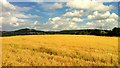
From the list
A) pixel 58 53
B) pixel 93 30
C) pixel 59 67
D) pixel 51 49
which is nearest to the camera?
pixel 59 67

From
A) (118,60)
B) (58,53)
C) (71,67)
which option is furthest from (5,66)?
(118,60)

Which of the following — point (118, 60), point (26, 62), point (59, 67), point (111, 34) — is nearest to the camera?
point (59, 67)

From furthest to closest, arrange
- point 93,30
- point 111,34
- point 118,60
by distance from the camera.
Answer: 1. point 93,30
2. point 111,34
3. point 118,60

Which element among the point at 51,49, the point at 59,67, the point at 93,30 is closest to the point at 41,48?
the point at 51,49

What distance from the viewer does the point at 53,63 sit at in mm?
12492

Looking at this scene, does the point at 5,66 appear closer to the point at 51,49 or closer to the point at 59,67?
the point at 59,67

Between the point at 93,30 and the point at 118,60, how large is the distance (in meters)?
38.3

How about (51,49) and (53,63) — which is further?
(51,49)

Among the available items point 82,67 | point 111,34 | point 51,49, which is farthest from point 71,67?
point 111,34

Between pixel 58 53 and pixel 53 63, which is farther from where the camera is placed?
pixel 58 53

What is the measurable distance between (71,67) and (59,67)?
599mm

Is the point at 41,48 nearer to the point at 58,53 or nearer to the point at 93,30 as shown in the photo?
the point at 58,53

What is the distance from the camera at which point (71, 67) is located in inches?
476

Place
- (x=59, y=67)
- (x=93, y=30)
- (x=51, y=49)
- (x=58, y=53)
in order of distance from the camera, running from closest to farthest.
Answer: (x=59, y=67)
(x=58, y=53)
(x=51, y=49)
(x=93, y=30)
